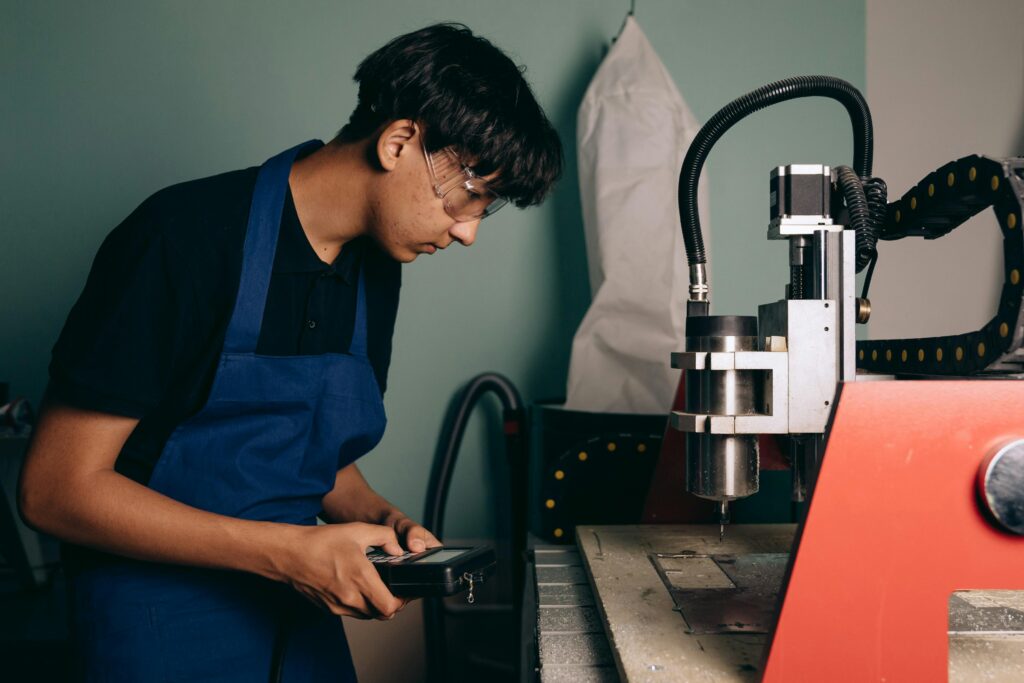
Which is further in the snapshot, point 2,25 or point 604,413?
point 2,25

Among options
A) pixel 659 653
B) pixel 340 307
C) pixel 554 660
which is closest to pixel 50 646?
pixel 340 307

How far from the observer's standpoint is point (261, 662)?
1073 millimetres

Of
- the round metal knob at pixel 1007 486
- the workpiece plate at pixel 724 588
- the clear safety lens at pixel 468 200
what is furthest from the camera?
the clear safety lens at pixel 468 200

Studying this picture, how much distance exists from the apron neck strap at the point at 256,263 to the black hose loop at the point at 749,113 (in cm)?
56

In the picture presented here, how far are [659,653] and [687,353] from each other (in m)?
0.31

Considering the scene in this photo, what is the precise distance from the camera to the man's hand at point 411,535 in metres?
1.06

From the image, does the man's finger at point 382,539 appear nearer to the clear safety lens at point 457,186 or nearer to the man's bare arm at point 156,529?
the man's bare arm at point 156,529

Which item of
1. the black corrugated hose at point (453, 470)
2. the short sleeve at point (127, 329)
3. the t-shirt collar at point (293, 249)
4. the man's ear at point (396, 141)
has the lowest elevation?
Answer: the black corrugated hose at point (453, 470)

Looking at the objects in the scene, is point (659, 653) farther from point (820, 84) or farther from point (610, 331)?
point (610, 331)

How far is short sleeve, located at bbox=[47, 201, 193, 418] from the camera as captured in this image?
0.92m

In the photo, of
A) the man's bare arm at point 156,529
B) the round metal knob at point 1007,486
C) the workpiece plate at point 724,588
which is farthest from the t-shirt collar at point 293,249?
the round metal knob at point 1007,486

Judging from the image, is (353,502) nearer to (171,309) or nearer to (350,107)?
(171,309)

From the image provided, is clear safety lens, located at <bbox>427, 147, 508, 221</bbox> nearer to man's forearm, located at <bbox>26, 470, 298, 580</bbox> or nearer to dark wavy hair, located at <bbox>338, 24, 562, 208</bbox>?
dark wavy hair, located at <bbox>338, 24, 562, 208</bbox>

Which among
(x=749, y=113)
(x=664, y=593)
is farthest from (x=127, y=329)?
(x=749, y=113)
